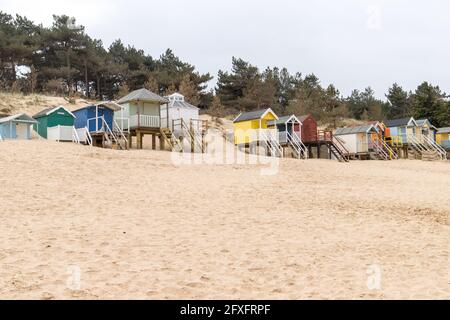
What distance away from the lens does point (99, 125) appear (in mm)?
31297

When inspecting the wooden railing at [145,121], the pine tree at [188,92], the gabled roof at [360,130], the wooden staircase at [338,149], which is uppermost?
the pine tree at [188,92]

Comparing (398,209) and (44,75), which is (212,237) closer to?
(398,209)

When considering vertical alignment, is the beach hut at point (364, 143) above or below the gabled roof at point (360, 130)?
below

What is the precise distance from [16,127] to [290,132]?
2115cm

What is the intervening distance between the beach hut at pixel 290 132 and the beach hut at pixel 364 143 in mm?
6559

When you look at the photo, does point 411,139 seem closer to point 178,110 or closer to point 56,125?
point 178,110

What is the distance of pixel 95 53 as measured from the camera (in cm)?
5906

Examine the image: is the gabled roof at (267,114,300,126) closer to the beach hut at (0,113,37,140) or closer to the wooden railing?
the wooden railing

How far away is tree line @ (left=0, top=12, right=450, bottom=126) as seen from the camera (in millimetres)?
55344

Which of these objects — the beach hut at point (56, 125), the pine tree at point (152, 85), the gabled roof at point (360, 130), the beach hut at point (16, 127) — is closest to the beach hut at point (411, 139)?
the gabled roof at point (360, 130)

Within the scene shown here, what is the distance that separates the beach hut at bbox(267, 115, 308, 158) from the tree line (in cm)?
1800

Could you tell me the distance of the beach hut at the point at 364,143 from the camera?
40594mm

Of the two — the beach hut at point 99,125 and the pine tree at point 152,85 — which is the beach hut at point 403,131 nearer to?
the pine tree at point 152,85
